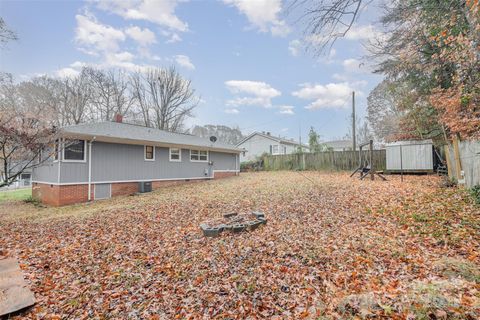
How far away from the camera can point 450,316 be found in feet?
7.02

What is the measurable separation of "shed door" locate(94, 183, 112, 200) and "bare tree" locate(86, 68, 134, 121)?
1433 cm

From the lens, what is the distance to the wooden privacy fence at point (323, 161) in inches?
583

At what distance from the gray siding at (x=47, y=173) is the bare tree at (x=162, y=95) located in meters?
14.2

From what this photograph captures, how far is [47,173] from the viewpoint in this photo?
10.5 meters

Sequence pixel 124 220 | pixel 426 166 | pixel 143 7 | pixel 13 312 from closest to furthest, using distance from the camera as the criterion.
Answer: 1. pixel 13 312
2. pixel 124 220
3. pixel 143 7
4. pixel 426 166

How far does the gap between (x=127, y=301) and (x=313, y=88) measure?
21.2 meters

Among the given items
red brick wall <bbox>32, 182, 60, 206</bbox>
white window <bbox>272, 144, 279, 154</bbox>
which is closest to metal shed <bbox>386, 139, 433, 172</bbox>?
white window <bbox>272, 144, 279, 154</bbox>

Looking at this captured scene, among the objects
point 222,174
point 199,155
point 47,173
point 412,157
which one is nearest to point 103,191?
point 47,173

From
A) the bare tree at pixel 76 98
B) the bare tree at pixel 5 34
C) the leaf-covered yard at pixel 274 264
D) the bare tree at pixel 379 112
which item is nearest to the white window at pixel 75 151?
the leaf-covered yard at pixel 274 264

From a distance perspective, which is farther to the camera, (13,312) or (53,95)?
(53,95)

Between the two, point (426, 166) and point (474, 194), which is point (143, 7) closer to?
point (474, 194)

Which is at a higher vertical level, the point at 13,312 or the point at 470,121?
the point at 470,121

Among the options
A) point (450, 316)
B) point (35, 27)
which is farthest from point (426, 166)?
point (35, 27)

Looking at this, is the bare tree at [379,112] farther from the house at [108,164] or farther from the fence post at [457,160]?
the house at [108,164]
